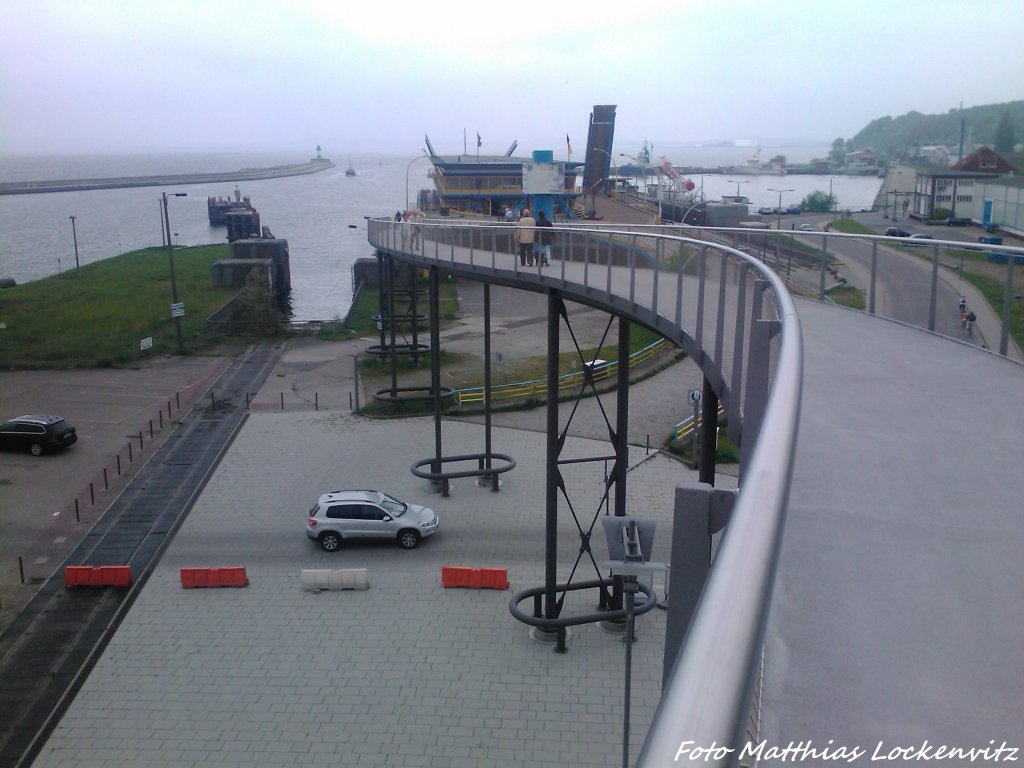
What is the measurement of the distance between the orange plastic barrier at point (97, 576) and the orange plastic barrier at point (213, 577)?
71cm

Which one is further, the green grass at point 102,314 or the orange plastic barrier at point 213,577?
the green grass at point 102,314

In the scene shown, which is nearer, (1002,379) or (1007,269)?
(1002,379)

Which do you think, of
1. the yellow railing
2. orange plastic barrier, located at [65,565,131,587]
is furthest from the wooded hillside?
orange plastic barrier, located at [65,565,131,587]

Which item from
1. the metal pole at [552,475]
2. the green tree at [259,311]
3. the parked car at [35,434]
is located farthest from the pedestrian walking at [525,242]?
the green tree at [259,311]

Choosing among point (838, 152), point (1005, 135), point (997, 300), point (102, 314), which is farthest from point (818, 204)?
point (838, 152)

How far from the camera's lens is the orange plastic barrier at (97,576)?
1033 centimetres

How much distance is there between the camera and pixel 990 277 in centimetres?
423

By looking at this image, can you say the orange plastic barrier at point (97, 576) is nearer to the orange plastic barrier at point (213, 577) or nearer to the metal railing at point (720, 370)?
the orange plastic barrier at point (213, 577)

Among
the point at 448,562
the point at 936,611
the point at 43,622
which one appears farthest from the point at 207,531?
the point at 936,611

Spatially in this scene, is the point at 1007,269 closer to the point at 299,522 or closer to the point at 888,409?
the point at 888,409

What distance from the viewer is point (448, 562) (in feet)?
35.7

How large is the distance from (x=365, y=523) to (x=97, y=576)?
314 centimetres

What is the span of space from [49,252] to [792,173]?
6684 cm

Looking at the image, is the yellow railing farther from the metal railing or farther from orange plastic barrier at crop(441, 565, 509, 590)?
orange plastic barrier at crop(441, 565, 509, 590)
